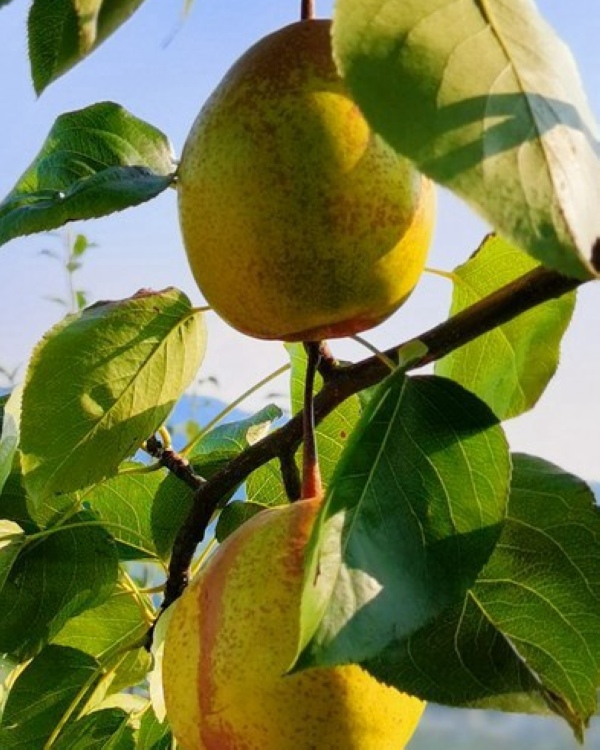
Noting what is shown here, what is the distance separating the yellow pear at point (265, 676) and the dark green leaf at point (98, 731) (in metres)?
0.31

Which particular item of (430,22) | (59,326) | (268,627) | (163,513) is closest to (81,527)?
(163,513)

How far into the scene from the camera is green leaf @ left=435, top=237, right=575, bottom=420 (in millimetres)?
753

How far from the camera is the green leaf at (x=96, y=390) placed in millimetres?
726

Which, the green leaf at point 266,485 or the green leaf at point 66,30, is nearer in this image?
the green leaf at point 66,30

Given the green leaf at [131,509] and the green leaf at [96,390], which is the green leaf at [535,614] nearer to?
the green leaf at [96,390]

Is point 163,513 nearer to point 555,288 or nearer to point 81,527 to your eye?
point 81,527

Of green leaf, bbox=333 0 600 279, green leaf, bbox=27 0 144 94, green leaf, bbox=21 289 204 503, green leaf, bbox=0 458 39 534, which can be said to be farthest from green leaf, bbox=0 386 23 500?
green leaf, bbox=333 0 600 279

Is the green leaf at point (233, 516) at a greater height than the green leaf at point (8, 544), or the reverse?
the green leaf at point (8, 544)

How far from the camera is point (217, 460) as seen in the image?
954 mm

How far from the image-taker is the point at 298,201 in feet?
1.79

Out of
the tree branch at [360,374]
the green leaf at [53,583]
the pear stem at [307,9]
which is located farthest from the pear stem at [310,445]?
the green leaf at [53,583]

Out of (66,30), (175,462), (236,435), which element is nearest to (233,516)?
(175,462)

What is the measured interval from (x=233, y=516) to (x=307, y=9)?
1.18 ft

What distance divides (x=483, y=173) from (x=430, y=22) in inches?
3.1
